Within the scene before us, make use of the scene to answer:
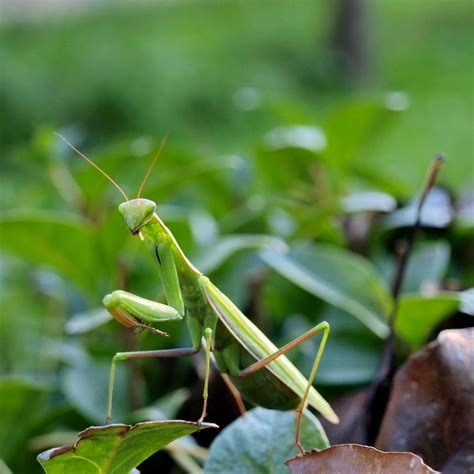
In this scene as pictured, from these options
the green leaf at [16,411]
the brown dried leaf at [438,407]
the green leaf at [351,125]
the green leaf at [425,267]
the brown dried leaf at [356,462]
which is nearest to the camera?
the brown dried leaf at [356,462]

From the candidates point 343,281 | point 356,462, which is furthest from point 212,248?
point 356,462

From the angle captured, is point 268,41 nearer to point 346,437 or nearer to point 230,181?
point 230,181

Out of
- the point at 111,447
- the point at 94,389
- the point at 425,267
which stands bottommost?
the point at 94,389

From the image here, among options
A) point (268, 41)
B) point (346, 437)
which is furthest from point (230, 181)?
point (268, 41)

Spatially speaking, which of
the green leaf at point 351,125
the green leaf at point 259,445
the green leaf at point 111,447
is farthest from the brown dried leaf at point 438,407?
the green leaf at point 351,125

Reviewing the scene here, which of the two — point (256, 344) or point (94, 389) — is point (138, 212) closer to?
point (256, 344)

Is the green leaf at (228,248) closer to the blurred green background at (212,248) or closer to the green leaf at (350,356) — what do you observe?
the blurred green background at (212,248)

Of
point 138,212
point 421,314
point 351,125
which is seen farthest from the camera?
point 351,125
